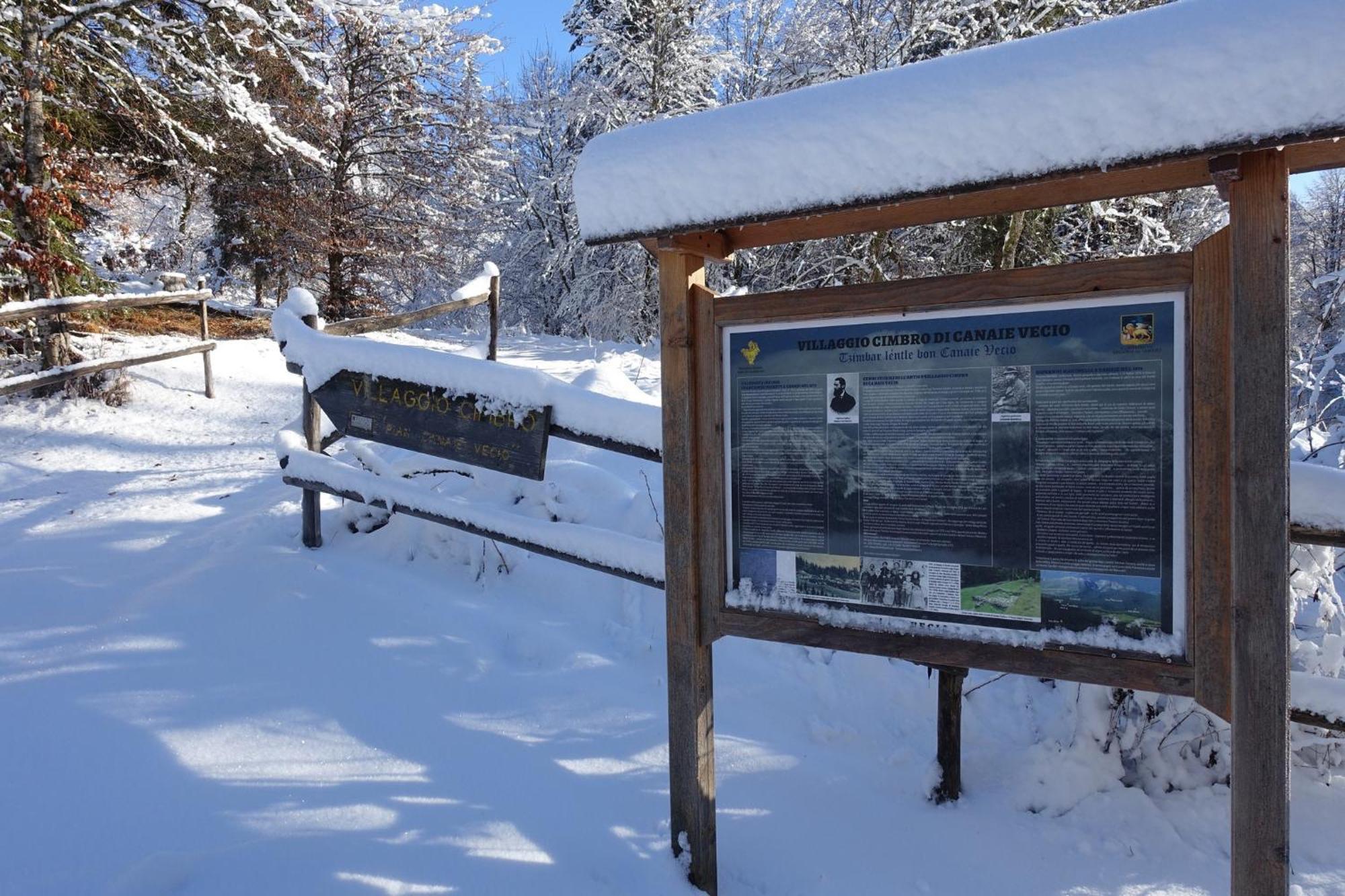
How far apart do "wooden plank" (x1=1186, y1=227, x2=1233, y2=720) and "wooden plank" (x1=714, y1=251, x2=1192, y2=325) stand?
70 millimetres

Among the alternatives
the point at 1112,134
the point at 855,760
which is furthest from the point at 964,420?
the point at 855,760

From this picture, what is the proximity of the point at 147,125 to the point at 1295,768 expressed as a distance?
12.6 metres

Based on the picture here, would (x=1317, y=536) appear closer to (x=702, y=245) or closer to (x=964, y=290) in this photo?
(x=964, y=290)

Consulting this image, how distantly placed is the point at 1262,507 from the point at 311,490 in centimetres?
438

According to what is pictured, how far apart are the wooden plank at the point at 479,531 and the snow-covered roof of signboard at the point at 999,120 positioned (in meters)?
1.62

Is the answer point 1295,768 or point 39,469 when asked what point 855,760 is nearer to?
point 1295,768

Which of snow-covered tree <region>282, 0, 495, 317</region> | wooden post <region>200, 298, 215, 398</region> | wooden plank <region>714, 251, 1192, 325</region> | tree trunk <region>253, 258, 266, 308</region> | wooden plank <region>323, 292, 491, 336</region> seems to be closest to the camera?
wooden plank <region>714, 251, 1192, 325</region>

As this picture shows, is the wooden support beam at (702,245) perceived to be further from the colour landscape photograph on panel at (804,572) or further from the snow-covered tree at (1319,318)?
the snow-covered tree at (1319,318)

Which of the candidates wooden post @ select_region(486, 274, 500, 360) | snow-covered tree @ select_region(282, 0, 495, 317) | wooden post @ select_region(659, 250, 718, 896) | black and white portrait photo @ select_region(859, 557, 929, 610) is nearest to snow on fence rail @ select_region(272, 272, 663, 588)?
wooden post @ select_region(659, 250, 718, 896)

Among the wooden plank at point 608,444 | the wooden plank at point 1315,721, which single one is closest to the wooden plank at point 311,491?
the wooden plank at point 608,444

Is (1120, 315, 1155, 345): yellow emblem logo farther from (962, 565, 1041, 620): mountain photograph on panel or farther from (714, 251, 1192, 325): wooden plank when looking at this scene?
(962, 565, 1041, 620): mountain photograph on panel

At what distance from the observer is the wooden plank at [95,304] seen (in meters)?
7.54

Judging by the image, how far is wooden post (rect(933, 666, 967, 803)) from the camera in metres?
3.19

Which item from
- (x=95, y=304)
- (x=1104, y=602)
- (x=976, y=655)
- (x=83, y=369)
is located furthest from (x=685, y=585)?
(x=95, y=304)
